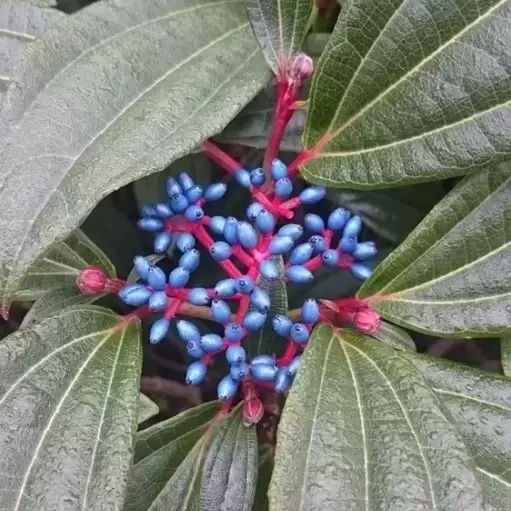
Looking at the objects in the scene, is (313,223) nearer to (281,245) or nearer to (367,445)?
(281,245)

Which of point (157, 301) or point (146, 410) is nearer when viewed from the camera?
point (157, 301)

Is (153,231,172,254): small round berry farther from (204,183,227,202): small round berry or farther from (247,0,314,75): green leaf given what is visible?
(247,0,314,75): green leaf

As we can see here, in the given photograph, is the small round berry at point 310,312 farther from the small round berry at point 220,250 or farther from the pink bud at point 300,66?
the pink bud at point 300,66

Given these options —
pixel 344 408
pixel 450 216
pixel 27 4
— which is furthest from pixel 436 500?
pixel 27 4

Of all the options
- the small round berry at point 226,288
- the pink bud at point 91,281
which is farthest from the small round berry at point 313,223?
the pink bud at point 91,281

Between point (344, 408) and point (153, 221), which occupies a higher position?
point (153, 221)

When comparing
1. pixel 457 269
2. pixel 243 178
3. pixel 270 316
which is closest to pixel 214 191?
pixel 243 178

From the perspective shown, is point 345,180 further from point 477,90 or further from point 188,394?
point 188,394
